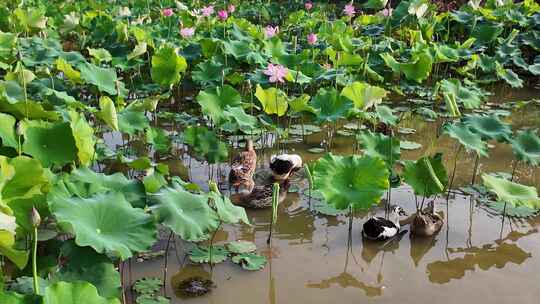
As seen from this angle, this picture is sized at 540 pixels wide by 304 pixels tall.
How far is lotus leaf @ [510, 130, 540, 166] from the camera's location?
3166mm

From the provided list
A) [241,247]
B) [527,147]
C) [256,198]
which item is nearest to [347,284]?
[241,247]

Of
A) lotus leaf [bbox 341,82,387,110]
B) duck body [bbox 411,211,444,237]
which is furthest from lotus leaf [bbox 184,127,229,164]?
duck body [bbox 411,211,444,237]

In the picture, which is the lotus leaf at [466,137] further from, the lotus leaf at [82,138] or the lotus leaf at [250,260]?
the lotus leaf at [82,138]

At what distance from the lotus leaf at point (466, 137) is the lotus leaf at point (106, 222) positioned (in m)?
1.77

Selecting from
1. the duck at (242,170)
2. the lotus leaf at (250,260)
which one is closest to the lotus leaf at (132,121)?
the duck at (242,170)

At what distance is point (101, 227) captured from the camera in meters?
2.06

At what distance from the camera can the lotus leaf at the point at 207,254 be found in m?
2.70

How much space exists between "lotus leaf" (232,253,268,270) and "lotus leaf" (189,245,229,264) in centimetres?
6

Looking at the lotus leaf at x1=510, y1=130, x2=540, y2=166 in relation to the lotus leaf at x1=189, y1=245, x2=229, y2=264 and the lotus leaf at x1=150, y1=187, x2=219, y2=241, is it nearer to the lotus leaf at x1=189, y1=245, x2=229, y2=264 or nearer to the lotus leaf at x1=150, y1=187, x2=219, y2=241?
the lotus leaf at x1=189, y1=245, x2=229, y2=264

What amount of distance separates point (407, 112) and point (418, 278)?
8.13 ft

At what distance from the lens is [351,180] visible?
2.82 metres

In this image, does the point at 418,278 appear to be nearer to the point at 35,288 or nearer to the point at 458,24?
the point at 35,288

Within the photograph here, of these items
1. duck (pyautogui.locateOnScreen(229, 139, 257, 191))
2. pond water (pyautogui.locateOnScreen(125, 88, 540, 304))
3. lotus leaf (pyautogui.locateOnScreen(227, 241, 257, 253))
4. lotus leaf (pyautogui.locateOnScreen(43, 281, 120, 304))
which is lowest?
pond water (pyautogui.locateOnScreen(125, 88, 540, 304))

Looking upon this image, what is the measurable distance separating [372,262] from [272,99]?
145 centimetres
